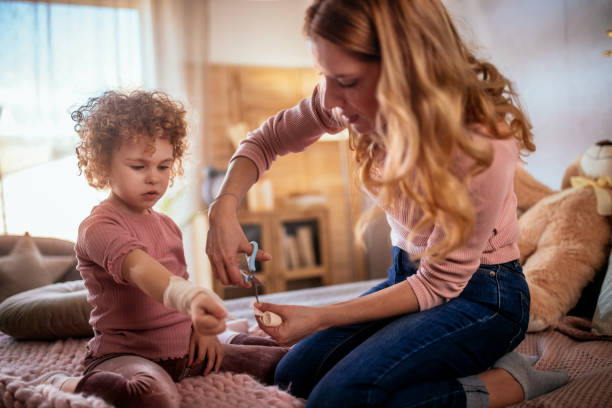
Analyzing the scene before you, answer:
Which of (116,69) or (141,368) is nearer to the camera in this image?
(141,368)

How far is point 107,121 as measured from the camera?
3.29ft

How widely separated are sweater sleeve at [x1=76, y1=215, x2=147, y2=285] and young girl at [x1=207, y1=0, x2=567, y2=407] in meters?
0.19

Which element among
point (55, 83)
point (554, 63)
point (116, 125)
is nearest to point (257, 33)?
point (55, 83)

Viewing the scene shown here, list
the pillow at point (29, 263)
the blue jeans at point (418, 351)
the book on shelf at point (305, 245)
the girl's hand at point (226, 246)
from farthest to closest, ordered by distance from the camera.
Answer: the book on shelf at point (305, 245), the pillow at point (29, 263), the girl's hand at point (226, 246), the blue jeans at point (418, 351)

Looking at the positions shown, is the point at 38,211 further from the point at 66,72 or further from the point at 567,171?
the point at 567,171

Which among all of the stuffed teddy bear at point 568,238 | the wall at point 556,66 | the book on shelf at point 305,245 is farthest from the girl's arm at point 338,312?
the book on shelf at point 305,245

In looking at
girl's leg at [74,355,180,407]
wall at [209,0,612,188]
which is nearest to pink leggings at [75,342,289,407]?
girl's leg at [74,355,180,407]

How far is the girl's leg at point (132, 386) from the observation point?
2.62ft

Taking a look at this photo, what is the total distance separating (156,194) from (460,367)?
29.0 inches

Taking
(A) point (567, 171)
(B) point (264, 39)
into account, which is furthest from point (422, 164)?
(B) point (264, 39)

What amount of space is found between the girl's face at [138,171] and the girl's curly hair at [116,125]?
2 centimetres

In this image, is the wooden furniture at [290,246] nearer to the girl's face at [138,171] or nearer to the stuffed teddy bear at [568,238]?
the stuffed teddy bear at [568,238]

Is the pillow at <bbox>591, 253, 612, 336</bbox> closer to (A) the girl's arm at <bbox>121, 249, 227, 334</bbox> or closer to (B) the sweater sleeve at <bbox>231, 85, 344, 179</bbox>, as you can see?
(B) the sweater sleeve at <bbox>231, 85, 344, 179</bbox>

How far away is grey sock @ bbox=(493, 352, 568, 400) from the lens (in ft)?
3.00
